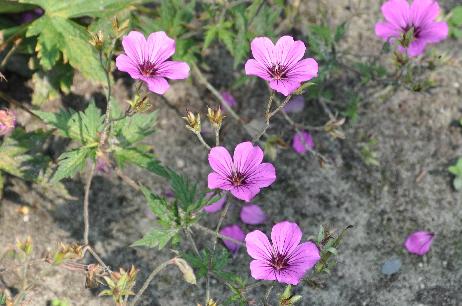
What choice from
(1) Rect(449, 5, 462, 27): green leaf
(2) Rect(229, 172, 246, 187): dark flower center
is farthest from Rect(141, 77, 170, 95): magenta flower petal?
(1) Rect(449, 5, 462, 27): green leaf

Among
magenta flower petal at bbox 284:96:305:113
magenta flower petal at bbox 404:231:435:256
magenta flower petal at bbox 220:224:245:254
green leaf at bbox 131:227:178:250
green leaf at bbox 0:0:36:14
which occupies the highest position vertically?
green leaf at bbox 0:0:36:14

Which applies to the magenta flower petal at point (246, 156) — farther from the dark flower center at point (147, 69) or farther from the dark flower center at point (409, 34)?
the dark flower center at point (409, 34)

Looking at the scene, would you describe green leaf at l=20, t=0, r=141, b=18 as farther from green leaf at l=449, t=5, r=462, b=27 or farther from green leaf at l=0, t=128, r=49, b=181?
green leaf at l=449, t=5, r=462, b=27

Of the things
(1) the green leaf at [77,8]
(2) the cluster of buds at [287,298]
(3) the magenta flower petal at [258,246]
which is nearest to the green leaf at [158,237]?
(3) the magenta flower petal at [258,246]

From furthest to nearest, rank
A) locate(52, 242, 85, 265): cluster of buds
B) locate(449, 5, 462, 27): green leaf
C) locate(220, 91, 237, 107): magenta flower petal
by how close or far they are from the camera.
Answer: locate(449, 5, 462, 27): green leaf
locate(220, 91, 237, 107): magenta flower petal
locate(52, 242, 85, 265): cluster of buds

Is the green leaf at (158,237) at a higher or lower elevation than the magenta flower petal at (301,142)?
lower
